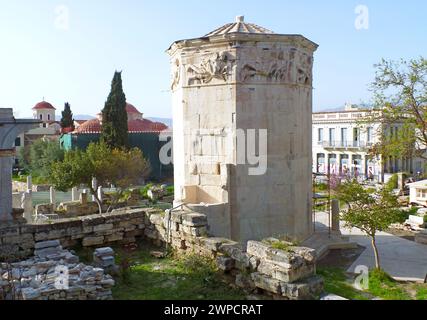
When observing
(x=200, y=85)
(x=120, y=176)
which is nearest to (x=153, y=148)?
(x=120, y=176)

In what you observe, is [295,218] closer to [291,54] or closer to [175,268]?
[291,54]

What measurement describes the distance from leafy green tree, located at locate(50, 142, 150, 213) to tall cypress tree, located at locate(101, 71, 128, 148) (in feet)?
20.0

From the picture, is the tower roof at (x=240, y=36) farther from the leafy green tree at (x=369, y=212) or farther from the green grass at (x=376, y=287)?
the green grass at (x=376, y=287)

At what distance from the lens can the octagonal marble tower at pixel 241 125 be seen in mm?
10953

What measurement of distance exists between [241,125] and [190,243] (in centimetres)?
417

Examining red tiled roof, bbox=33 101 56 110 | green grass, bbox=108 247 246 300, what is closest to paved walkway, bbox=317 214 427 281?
green grass, bbox=108 247 246 300

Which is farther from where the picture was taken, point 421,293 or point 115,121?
point 115,121

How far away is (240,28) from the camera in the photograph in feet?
38.4

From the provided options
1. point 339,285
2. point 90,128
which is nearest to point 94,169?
point 90,128

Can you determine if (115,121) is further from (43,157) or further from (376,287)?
(376,287)

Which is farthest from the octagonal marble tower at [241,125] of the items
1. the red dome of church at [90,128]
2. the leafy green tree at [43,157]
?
the red dome of church at [90,128]

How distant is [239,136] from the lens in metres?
11.1

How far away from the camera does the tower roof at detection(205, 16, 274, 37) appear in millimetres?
11547

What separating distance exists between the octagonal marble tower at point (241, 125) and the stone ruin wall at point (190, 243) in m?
1.90
